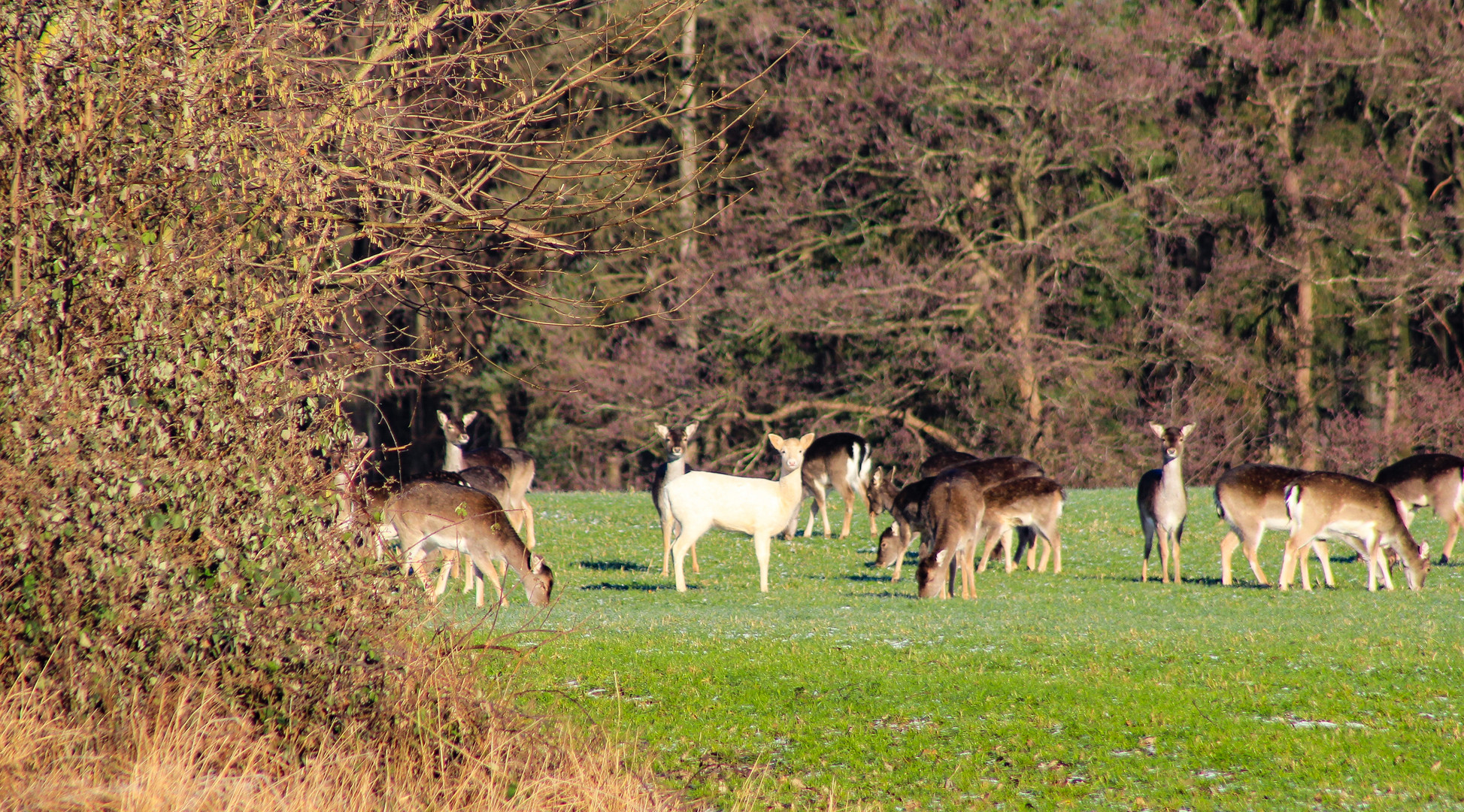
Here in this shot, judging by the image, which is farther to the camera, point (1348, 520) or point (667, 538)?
point (667, 538)

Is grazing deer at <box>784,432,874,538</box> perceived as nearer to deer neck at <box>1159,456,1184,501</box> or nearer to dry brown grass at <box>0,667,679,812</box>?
deer neck at <box>1159,456,1184,501</box>

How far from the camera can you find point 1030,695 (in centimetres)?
1111

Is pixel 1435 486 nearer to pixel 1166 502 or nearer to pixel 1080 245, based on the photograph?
pixel 1166 502

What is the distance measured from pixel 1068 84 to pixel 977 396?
785 centimetres

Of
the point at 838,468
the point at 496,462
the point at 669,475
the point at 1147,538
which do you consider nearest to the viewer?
the point at 1147,538

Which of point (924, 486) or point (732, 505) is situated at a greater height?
point (924, 486)

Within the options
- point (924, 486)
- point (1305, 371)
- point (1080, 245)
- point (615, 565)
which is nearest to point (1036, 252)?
point (1080, 245)

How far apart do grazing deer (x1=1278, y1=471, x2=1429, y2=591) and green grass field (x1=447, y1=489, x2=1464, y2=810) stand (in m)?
0.66

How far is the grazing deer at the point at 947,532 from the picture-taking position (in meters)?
16.6

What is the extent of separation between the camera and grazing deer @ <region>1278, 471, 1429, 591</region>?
1769 cm

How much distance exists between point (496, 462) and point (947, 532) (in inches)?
373

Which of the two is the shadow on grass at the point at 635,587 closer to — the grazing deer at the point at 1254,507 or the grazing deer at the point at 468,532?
the grazing deer at the point at 468,532

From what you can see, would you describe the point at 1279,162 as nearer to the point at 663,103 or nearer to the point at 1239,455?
the point at 1239,455

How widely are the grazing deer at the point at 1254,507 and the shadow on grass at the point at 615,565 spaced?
752 cm
